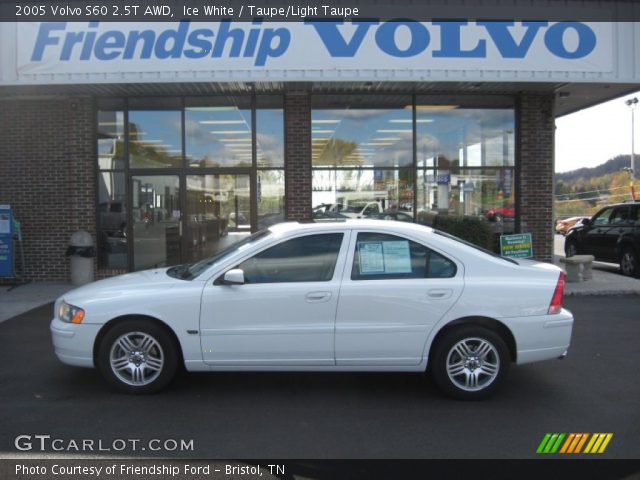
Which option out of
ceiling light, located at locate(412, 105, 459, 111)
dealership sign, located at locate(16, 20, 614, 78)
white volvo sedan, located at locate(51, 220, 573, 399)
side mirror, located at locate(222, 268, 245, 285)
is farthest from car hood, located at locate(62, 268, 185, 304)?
ceiling light, located at locate(412, 105, 459, 111)

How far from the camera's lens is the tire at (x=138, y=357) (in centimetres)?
502

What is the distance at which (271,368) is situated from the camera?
5.04 metres

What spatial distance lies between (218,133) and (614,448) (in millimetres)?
9636

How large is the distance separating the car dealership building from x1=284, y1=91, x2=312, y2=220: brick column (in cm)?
3

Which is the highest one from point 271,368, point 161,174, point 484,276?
point 161,174

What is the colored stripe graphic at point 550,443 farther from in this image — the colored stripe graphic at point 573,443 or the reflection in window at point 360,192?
the reflection in window at point 360,192

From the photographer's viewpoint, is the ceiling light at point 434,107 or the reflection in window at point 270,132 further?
the ceiling light at point 434,107

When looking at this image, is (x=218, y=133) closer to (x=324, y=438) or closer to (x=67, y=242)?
(x=67, y=242)

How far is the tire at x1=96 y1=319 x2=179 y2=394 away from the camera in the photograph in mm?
5020

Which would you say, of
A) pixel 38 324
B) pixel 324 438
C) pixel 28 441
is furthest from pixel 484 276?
pixel 38 324

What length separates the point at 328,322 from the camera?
4.97 meters

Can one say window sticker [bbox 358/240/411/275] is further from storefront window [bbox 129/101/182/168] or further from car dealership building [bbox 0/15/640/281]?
storefront window [bbox 129/101/182/168]

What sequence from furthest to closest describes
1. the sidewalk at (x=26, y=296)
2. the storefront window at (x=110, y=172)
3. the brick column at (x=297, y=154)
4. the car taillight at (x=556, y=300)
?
1. the storefront window at (x=110, y=172)
2. the brick column at (x=297, y=154)
3. the sidewalk at (x=26, y=296)
4. the car taillight at (x=556, y=300)

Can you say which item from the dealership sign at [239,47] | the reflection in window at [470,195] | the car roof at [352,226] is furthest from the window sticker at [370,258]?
the reflection in window at [470,195]
